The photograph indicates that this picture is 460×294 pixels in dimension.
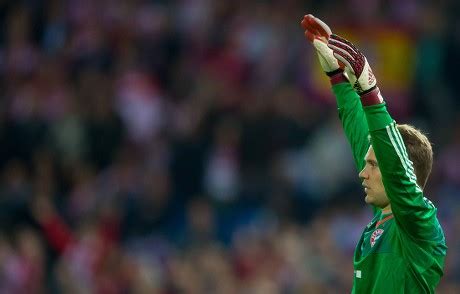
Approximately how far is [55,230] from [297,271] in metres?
2.37

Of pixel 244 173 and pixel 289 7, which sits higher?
pixel 289 7

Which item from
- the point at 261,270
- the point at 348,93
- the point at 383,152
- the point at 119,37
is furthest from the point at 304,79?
the point at 383,152

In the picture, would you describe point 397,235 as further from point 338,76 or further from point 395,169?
point 338,76

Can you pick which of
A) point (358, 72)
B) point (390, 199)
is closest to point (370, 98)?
point (358, 72)

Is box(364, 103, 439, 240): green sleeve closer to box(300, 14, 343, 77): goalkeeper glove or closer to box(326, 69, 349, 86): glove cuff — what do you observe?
box(300, 14, 343, 77): goalkeeper glove

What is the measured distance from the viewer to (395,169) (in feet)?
17.3

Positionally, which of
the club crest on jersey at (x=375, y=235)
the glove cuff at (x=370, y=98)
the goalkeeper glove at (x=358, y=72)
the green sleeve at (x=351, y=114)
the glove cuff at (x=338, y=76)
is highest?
the goalkeeper glove at (x=358, y=72)

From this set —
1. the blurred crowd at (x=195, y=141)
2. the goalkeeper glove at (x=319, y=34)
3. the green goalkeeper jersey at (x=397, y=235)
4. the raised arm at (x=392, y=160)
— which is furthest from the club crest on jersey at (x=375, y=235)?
the blurred crowd at (x=195, y=141)

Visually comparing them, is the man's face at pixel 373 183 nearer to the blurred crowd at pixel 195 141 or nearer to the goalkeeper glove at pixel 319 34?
the goalkeeper glove at pixel 319 34

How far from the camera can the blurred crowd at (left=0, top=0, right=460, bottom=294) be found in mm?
11734

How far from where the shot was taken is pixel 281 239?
11.9 meters

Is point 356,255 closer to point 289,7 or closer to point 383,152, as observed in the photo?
point 383,152

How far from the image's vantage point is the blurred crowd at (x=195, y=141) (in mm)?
11734

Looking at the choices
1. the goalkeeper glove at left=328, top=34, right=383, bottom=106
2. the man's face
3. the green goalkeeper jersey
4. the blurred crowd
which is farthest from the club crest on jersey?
the blurred crowd
